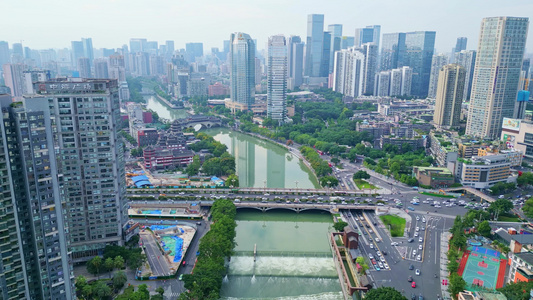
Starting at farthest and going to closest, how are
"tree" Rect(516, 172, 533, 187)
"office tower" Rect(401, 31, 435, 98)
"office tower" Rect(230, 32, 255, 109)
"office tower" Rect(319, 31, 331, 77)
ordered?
"office tower" Rect(319, 31, 331, 77) → "office tower" Rect(401, 31, 435, 98) → "office tower" Rect(230, 32, 255, 109) → "tree" Rect(516, 172, 533, 187)

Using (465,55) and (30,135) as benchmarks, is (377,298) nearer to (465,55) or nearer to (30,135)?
(30,135)

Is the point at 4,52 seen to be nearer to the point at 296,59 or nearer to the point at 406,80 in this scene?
the point at 296,59

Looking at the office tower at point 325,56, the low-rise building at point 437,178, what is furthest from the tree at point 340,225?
the office tower at point 325,56

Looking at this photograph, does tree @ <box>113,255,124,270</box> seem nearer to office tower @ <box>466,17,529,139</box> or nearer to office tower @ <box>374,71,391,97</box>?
office tower @ <box>466,17,529,139</box>

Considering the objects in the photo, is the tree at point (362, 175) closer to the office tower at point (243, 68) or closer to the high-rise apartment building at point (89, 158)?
the high-rise apartment building at point (89, 158)

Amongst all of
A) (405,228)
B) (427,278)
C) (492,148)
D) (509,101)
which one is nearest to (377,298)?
(427,278)

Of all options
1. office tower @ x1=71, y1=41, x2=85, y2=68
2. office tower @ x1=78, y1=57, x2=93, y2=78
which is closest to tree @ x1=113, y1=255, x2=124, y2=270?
office tower @ x1=78, y1=57, x2=93, y2=78
